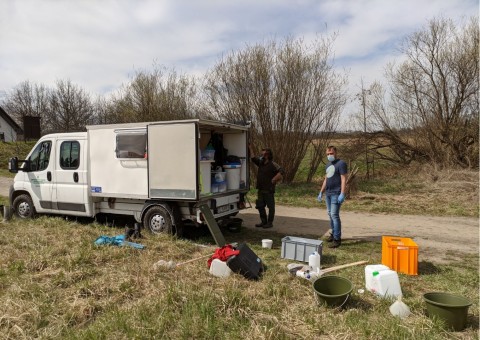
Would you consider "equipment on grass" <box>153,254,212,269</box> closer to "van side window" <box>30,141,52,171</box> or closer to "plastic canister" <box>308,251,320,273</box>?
"plastic canister" <box>308,251,320,273</box>

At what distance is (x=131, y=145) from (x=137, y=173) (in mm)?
588

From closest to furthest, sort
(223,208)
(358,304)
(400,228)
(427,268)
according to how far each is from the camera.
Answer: (358,304) → (427,268) → (223,208) → (400,228)

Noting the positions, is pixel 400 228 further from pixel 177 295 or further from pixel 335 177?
pixel 177 295

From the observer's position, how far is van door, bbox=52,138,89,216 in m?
8.10

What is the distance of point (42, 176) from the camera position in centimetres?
870

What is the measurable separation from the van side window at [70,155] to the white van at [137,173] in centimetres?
2

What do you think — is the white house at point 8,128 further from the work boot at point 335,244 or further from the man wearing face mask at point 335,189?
the work boot at point 335,244

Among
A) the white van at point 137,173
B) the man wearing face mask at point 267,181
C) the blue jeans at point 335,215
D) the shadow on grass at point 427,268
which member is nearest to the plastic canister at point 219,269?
the white van at point 137,173

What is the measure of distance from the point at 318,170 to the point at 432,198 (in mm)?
5557

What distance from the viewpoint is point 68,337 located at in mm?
3400

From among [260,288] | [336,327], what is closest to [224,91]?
[260,288]

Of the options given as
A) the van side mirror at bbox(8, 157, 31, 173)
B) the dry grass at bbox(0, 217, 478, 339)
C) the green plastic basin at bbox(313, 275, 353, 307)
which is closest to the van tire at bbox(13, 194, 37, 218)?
the van side mirror at bbox(8, 157, 31, 173)

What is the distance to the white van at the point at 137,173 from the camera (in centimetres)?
680

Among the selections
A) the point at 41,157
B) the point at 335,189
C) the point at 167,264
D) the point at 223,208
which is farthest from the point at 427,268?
the point at 41,157
